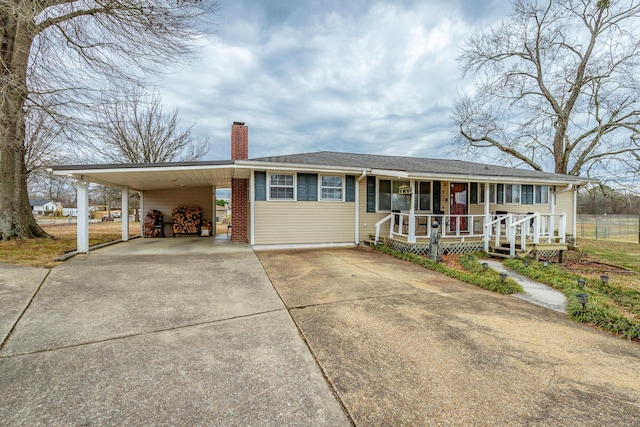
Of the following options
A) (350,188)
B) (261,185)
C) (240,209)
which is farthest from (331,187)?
(240,209)

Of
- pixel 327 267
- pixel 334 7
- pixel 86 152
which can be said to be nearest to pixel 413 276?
pixel 327 267

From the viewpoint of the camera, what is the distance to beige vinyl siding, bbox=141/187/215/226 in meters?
12.9

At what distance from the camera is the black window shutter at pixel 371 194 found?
991 centimetres

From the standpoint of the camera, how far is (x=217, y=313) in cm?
359

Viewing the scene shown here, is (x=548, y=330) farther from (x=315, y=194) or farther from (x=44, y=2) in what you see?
(x=44, y=2)

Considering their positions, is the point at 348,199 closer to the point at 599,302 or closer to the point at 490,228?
the point at 490,228

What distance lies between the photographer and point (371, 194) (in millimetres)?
9984

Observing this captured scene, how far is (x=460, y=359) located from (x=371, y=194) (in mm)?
7702

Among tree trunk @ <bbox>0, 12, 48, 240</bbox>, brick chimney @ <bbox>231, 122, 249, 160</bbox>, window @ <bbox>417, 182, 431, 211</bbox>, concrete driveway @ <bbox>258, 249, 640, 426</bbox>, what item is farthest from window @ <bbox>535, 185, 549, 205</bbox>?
tree trunk @ <bbox>0, 12, 48, 240</bbox>

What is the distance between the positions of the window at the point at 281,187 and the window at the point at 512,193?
9.11 m

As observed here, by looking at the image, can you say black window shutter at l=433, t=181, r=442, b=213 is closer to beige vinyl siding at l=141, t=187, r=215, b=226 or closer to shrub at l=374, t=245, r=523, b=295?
shrub at l=374, t=245, r=523, b=295

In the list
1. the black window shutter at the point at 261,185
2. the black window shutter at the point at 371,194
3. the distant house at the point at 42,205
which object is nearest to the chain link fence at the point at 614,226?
the black window shutter at the point at 371,194

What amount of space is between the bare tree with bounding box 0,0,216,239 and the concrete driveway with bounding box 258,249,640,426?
850cm

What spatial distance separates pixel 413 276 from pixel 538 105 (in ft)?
64.6
